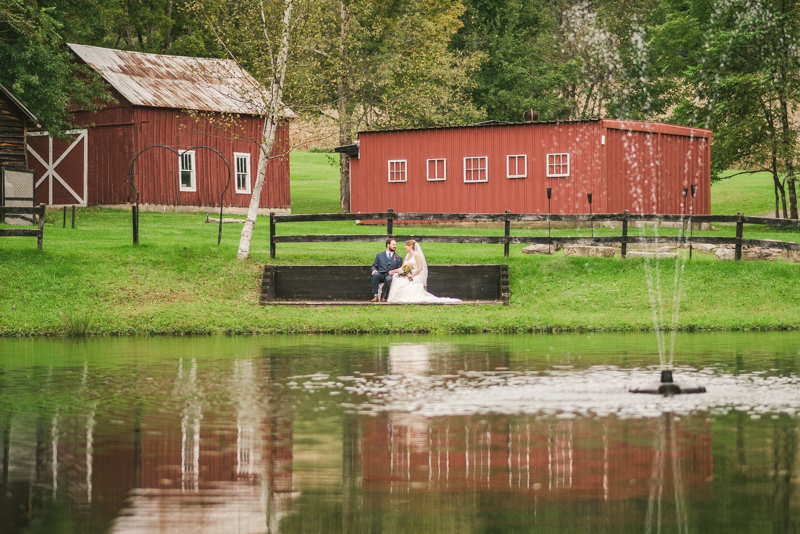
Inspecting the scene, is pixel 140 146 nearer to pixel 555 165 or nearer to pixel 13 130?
pixel 13 130

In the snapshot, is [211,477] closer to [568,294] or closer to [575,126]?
[568,294]

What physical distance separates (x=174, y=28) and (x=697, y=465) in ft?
188

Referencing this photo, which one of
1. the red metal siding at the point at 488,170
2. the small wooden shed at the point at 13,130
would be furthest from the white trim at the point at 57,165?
the red metal siding at the point at 488,170

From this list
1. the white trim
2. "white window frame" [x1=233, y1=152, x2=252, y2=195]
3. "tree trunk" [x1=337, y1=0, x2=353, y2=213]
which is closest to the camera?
the white trim

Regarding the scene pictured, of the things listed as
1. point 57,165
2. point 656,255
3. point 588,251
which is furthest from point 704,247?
point 57,165

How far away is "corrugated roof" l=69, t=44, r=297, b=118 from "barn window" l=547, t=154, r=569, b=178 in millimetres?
11037

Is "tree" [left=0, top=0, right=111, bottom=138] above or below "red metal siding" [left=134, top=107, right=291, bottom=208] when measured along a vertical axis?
above

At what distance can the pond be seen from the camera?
6.38 m

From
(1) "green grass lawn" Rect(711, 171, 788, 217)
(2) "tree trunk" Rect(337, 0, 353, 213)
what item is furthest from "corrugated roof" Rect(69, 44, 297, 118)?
(1) "green grass lawn" Rect(711, 171, 788, 217)

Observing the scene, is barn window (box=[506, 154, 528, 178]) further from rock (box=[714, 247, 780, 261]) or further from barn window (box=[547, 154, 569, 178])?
rock (box=[714, 247, 780, 261])

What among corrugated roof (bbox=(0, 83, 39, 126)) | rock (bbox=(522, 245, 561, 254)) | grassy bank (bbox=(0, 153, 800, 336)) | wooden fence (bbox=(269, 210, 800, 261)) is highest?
corrugated roof (bbox=(0, 83, 39, 126))

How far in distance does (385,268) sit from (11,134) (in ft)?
62.3

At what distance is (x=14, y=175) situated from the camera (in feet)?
114

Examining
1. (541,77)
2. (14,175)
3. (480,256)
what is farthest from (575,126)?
(541,77)
